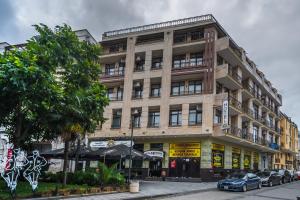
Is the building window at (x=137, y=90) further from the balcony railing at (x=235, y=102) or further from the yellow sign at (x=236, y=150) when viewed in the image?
the yellow sign at (x=236, y=150)

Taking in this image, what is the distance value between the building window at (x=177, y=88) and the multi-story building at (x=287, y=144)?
113 ft

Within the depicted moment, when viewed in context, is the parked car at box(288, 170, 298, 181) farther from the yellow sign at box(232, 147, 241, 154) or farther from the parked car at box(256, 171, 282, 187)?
the parked car at box(256, 171, 282, 187)

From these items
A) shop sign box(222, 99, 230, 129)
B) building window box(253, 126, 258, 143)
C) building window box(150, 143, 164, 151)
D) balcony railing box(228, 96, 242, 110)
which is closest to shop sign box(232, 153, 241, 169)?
building window box(253, 126, 258, 143)

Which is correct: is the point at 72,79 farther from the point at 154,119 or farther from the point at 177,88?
the point at 177,88

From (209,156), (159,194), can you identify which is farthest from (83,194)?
(209,156)

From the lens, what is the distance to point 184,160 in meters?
37.3

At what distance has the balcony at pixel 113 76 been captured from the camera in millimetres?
42469

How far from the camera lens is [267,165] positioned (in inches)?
2361

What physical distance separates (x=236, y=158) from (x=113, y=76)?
17.3 metres

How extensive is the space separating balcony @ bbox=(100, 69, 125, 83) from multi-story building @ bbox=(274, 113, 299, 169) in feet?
120

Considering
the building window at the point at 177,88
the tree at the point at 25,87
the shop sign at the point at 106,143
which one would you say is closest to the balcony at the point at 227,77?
the building window at the point at 177,88

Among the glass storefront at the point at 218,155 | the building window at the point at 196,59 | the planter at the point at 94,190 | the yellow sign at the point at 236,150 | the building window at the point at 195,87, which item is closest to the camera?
the planter at the point at 94,190

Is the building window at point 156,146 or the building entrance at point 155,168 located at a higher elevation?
the building window at point 156,146

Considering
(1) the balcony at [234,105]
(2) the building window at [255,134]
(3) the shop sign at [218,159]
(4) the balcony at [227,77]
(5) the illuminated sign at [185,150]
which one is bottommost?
(3) the shop sign at [218,159]
